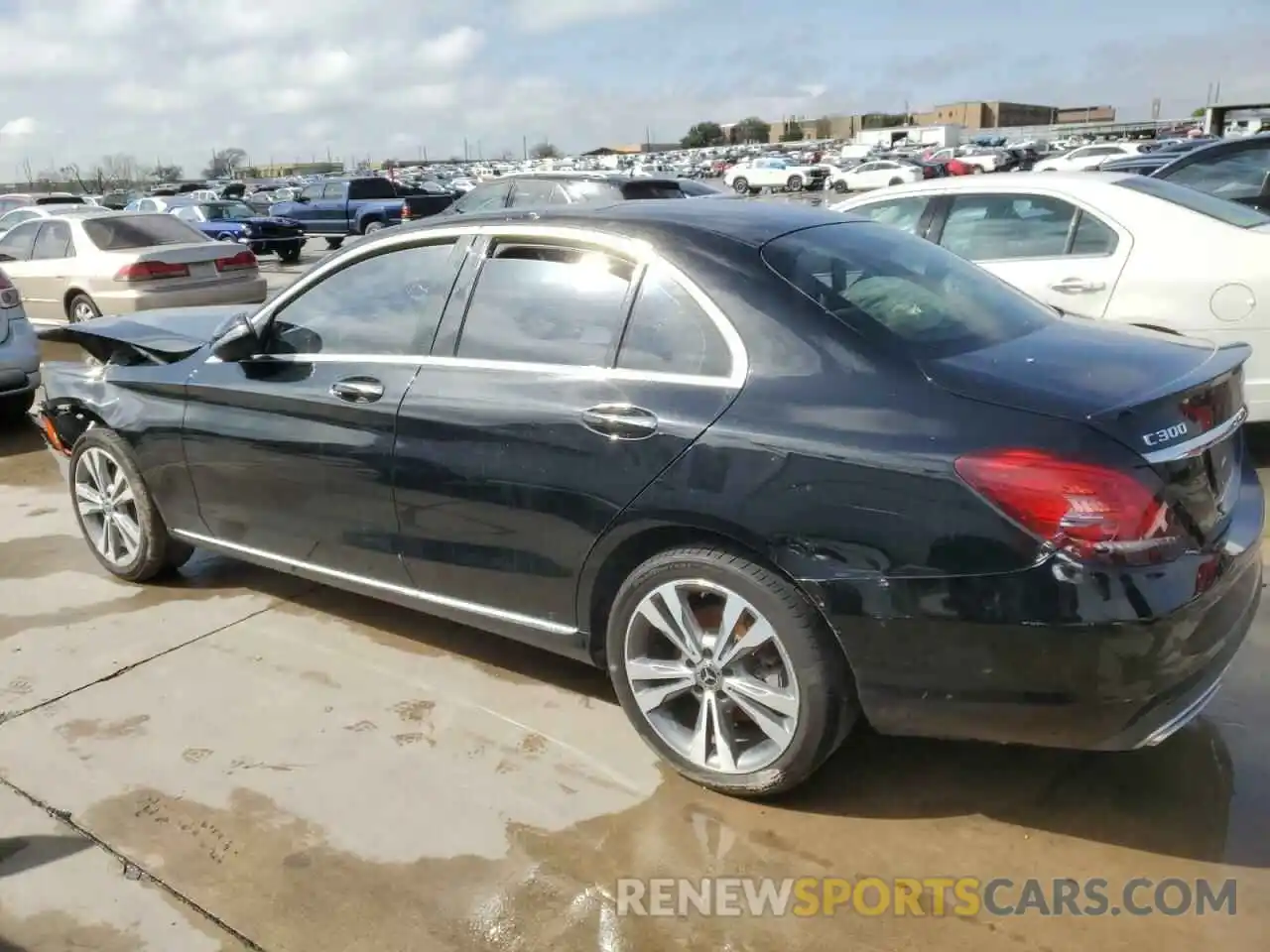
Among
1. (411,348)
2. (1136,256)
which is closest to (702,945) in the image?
(411,348)

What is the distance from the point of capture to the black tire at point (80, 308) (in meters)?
11.8

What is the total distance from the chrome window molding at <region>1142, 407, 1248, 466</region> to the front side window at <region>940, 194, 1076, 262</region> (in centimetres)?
332

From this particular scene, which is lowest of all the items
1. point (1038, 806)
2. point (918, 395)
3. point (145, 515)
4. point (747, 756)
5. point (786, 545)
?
point (1038, 806)

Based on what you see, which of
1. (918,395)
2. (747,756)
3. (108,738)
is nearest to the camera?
(918,395)

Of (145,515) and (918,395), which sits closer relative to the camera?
(918,395)

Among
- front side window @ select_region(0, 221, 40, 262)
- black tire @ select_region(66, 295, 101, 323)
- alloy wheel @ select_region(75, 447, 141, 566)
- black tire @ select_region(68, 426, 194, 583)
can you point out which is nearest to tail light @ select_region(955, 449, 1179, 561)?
black tire @ select_region(68, 426, 194, 583)

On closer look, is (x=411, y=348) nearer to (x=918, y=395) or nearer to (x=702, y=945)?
(x=918, y=395)

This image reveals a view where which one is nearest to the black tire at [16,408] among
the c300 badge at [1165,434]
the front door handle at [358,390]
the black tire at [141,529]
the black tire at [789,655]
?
the black tire at [141,529]

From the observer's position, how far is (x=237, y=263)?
40.4 ft

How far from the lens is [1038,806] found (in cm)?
300

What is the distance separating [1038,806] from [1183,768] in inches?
19.0

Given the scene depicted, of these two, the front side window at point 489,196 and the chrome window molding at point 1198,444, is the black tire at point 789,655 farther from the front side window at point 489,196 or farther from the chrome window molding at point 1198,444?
the front side window at point 489,196

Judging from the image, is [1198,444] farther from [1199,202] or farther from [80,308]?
[80,308]

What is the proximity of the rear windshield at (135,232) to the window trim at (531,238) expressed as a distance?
903 centimetres
